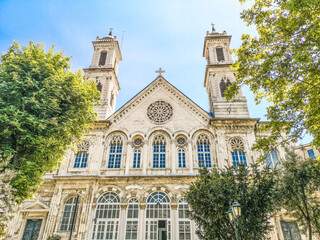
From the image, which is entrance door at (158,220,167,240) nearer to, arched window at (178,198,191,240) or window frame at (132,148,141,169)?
arched window at (178,198,191,240)

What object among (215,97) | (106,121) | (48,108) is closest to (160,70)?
(215,97)

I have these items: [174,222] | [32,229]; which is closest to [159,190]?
[174,222]

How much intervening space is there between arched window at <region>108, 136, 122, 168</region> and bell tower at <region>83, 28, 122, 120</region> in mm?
3520

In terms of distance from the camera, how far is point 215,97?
26422mm

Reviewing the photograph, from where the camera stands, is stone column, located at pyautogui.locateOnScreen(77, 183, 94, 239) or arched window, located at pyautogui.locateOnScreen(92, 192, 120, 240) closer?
stone column, located at pyautogui.locateOnScreen(77, 183, 94, 239)

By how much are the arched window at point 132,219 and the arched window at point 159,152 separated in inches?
163

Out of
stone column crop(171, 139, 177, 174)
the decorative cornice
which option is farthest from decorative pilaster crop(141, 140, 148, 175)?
the decorative cornice

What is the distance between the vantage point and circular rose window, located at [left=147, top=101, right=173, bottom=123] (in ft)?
82.0

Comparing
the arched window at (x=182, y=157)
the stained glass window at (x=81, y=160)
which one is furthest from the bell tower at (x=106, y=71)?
the arched window at (x=182, y=157)

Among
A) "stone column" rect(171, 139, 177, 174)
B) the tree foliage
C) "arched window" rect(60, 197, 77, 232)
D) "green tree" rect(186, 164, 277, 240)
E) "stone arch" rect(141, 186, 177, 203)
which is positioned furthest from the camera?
"stone column" rect(171, 139, 177, 174)


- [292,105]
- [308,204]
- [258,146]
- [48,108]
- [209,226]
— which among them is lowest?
[209,226]

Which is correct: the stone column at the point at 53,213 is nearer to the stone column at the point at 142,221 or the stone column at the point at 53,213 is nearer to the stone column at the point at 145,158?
the stone column at the point at 142,221

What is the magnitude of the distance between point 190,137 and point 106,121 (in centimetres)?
946

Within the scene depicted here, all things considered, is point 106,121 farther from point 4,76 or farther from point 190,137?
point 4,76
